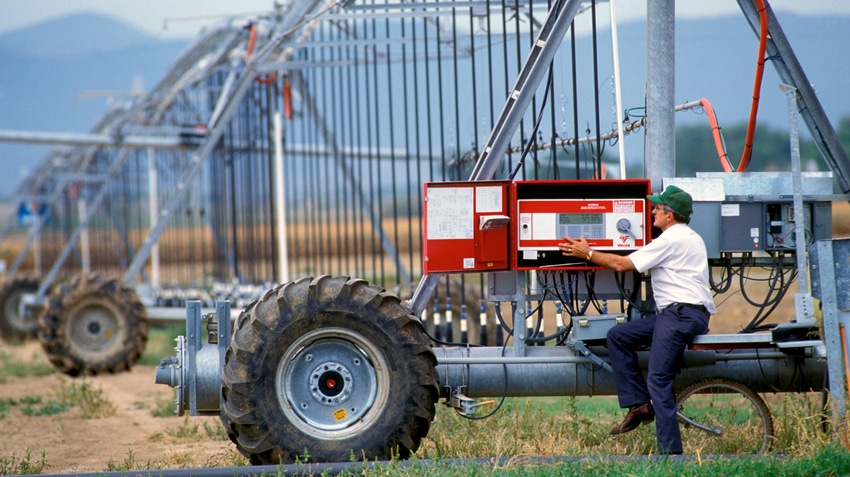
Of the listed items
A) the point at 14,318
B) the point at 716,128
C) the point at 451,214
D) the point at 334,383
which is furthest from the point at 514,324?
the point at 14,318

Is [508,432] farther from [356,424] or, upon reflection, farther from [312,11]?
[312,11]

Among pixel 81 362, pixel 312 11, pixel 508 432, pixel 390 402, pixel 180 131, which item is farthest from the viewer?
pixel 180 131

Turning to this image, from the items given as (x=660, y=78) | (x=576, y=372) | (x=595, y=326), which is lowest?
(x=576, y=372)

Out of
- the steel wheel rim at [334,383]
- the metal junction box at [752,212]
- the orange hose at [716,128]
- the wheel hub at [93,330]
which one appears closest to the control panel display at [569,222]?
the metal junction box at [752,212]

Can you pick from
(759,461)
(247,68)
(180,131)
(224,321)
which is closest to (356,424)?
(224,321)

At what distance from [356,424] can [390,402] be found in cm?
28

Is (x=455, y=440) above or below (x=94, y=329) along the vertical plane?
below

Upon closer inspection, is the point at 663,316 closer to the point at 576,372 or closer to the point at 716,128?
the point at 576,372

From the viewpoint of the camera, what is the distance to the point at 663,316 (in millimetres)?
5887

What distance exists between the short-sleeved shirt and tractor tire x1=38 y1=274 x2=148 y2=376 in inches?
334

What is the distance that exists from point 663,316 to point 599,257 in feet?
1.71

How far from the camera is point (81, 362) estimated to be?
1258 cm

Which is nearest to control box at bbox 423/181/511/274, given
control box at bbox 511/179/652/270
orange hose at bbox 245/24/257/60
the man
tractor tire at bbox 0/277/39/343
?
control box at bbox 511/179/652/270

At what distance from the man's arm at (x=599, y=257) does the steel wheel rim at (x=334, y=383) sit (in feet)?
4.45
